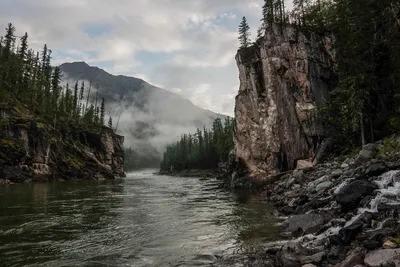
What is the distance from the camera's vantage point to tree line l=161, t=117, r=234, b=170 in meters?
126

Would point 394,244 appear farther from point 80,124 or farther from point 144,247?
point 80,124

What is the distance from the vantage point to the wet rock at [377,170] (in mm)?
19500

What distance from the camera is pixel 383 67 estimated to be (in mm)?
36594

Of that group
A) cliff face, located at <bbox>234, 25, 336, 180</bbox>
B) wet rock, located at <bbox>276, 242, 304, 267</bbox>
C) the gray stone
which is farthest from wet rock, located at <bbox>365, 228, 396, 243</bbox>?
cliff face, located at <bbox>234, 25, 336, 180</bbox>

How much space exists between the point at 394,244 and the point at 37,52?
140 meters

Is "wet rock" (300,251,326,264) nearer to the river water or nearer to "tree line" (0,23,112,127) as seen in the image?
the river water

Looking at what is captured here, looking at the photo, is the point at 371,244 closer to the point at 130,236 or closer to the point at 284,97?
the point at 130,236

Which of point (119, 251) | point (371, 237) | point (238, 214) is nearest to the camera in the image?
point (371, 237)

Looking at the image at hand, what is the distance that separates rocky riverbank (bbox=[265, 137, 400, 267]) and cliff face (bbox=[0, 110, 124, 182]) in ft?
205

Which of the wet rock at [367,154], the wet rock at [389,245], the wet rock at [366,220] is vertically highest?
the wet rock at [367,154]

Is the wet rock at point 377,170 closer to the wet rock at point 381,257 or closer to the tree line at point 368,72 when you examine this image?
the wet rock at point 381,257

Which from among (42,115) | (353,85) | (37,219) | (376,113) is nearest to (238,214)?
(37,219)

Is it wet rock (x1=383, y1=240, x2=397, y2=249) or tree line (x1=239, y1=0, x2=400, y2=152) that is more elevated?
tree line (x1=239, y1=0, x2=400, y2=152)

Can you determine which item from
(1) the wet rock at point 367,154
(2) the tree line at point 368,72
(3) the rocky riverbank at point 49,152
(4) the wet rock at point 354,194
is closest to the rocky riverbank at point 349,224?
(4) the wet rock at point 354,194
